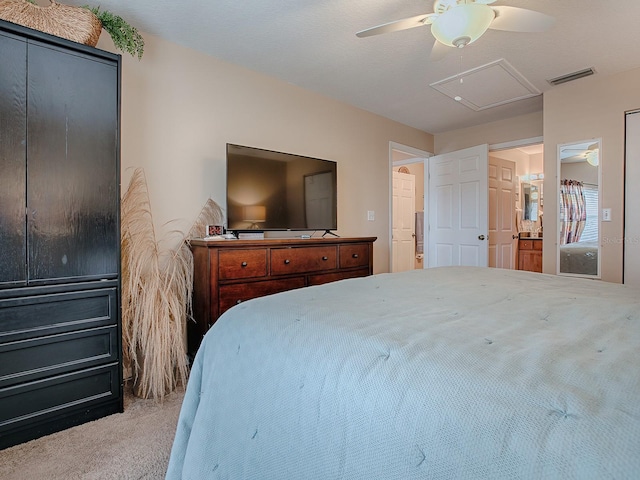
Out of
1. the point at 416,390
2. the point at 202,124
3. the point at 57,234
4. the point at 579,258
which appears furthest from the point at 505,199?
the point at 57,234

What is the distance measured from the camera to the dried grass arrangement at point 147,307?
2121 mm

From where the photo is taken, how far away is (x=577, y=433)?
1.69 feet

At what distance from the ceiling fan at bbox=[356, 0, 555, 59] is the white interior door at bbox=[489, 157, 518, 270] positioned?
9.75ft

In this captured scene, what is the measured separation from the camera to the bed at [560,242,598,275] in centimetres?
326

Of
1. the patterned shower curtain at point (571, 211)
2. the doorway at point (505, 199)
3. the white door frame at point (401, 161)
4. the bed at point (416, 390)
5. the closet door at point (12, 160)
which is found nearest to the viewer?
the bed at point (416, 390)

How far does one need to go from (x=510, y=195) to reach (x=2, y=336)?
5592 mm

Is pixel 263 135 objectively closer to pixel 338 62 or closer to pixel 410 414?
pixel 338 62

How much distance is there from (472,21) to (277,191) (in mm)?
1788

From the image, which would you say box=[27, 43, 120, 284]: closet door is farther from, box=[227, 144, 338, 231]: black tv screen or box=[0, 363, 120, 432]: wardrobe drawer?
box=[227, 144, 338, 231]: black tv screen

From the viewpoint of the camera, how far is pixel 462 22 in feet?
5.78

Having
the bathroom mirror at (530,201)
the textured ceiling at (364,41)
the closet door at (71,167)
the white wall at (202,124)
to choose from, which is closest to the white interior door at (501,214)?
the bathroom mirror at (530,201)

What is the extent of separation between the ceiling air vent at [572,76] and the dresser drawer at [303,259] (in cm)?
260

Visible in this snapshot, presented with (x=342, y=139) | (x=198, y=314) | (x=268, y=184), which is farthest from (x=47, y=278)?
(x=342, y=139)

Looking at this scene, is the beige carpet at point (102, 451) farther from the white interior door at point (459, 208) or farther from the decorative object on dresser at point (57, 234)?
the white interior door at point (459, 208)
